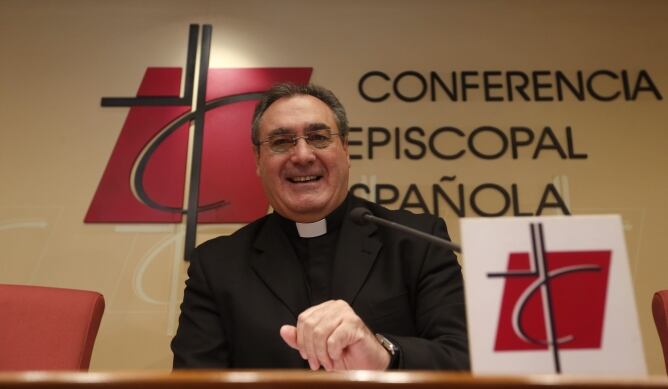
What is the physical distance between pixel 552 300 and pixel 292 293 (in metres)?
1.01

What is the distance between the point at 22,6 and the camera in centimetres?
294

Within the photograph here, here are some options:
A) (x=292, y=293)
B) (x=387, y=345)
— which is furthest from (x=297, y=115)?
(x=387, y=345)

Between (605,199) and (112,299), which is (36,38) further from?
(605,199)

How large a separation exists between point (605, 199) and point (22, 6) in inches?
119

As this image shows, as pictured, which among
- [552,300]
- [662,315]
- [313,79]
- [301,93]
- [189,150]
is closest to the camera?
[552,300]

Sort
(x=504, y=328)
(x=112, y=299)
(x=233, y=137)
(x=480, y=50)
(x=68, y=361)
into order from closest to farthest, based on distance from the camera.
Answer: (x=504, y=328), (x=68, y=361), (x=112, y=299), (x=233, y=137), (x=480, y=50)

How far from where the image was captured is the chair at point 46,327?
1587 mm

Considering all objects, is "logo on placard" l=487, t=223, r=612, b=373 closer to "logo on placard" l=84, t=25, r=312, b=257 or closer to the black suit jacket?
the black suit jacket

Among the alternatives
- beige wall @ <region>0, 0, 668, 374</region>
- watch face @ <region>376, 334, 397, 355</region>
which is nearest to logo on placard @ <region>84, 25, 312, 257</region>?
beige wall @ <region>0, 0, 668, 374</region>

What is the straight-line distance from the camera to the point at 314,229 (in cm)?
187

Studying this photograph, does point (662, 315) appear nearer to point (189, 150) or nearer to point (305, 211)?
point (305, 211)

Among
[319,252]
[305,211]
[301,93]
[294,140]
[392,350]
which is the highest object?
[301,93]

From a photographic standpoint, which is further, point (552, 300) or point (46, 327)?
point (46, 327)

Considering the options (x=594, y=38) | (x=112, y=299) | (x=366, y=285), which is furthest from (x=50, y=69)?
(x=594, y=38)
